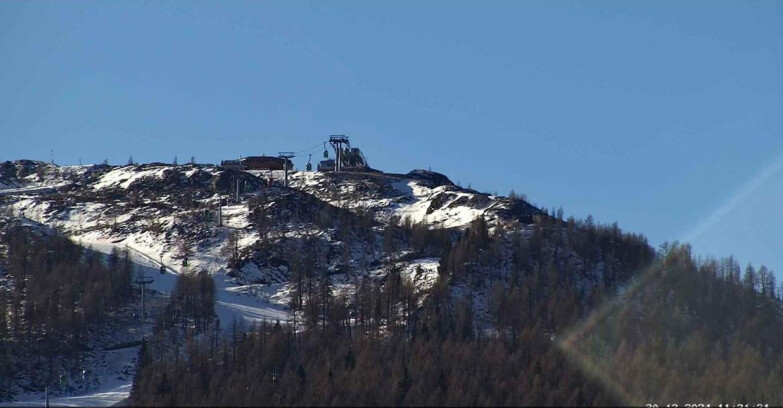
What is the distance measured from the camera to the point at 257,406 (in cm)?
17875

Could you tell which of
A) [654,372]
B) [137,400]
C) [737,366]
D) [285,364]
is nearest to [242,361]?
[285,364]

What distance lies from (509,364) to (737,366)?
3371 cm

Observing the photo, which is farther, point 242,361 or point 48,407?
point 242,361

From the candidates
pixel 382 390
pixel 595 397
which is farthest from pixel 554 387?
pixel 382 390

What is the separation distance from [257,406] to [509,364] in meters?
37.8

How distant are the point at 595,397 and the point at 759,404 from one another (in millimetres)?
22409

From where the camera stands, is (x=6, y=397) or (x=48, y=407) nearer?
(x=48, y=407)

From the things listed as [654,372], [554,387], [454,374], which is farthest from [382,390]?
[654,372]

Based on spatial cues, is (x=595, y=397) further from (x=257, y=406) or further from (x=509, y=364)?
(x=257, y=406)

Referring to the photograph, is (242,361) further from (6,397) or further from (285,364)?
(6,397)

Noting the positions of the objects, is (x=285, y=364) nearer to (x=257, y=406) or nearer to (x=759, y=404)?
(x=257, y=406)

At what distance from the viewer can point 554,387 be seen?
7269 inches

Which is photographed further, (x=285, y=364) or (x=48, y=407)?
(x=285, y=364)

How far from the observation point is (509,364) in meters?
194
